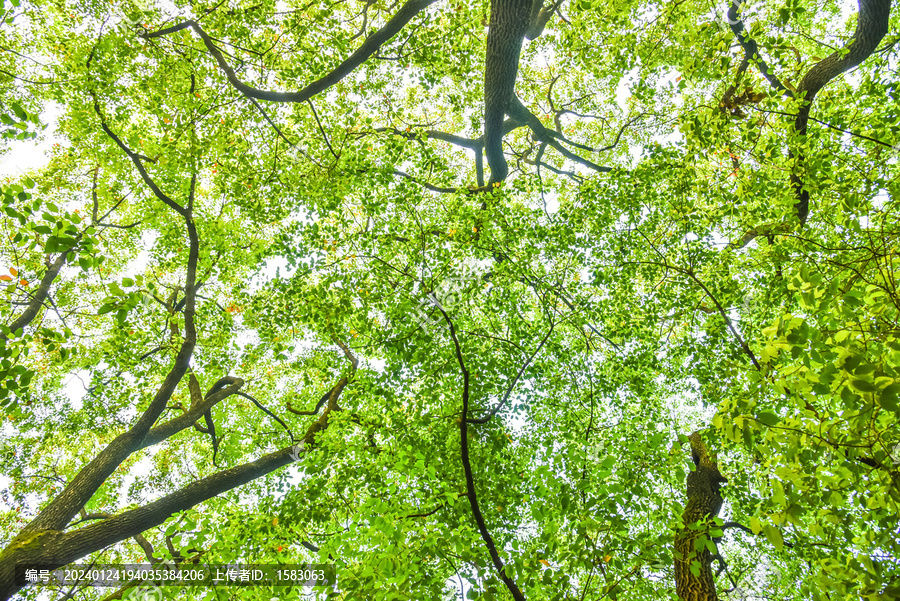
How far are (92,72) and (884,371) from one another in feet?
37.8

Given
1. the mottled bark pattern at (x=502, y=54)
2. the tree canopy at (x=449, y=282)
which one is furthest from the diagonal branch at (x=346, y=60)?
the mottled bark pattern at (x=502, y=54)

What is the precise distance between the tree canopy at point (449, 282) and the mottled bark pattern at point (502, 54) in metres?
0.05

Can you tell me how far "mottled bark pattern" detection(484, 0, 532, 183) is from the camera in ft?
20.1

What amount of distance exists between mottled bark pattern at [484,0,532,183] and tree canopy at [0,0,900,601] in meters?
0.05

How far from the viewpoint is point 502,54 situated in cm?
652

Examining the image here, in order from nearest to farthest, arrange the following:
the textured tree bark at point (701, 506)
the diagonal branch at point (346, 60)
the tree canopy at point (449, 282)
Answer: the tree canopy at point (449, 282)
the textured tree bark at point (701, 506)
the diagonal branch at point (346, 60)

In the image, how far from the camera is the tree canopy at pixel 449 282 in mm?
4055

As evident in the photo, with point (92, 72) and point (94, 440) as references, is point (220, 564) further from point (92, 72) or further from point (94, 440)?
point (94, 440)

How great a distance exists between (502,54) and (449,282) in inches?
164

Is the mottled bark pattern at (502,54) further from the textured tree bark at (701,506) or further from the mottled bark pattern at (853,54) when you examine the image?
the textured tree bark at (701,506)

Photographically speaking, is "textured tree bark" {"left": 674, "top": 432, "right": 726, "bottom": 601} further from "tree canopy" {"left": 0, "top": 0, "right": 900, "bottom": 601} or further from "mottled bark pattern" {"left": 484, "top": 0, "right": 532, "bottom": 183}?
"mottled bark pattern" {"left": 484, "top": 0, "right": 532, "bottom": 183}

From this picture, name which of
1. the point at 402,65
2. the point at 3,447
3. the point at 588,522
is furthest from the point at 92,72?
the point at 588,522

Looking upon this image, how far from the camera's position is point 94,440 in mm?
10586

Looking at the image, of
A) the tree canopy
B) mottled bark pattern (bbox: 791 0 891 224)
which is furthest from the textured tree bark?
mottled bark pattern (bbox: 791 0 891 224)
